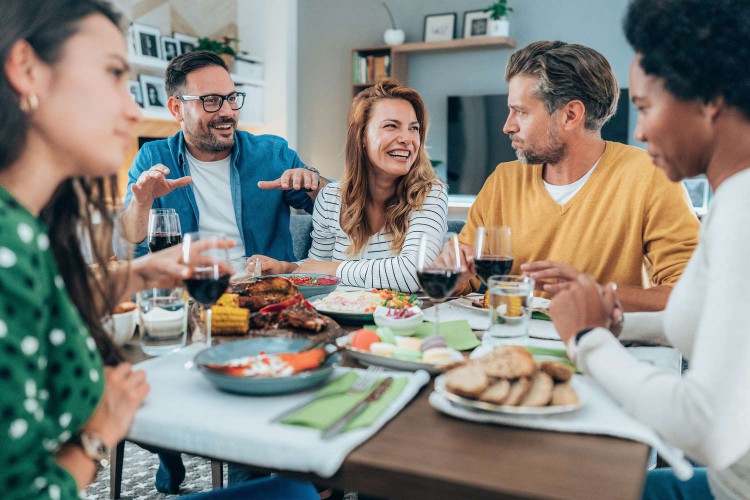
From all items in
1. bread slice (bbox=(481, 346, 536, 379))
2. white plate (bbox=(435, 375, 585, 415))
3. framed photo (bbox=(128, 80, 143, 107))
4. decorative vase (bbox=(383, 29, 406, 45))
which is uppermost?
decorative vase (bbox=(383, 29, 406, 45))

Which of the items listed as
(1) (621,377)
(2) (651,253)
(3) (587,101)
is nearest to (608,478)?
(1) (621,377)

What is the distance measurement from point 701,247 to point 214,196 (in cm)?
218

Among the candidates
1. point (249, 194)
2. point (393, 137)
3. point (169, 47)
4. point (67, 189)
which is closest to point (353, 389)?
point (67, 189)

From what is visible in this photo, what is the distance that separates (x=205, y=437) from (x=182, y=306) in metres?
0.41

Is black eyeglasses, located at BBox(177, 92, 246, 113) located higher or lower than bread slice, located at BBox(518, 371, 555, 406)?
higher

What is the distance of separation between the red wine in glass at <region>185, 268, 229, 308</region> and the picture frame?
532 cm

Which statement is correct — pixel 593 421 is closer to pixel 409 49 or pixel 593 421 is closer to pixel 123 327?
pixel 123 327

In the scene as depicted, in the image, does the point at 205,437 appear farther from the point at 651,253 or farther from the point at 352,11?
the point at 352,11

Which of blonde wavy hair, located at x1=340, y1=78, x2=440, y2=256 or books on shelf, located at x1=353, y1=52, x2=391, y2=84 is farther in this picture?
books on shelf, located at x1=353, y1=52, x2=391, y2=84

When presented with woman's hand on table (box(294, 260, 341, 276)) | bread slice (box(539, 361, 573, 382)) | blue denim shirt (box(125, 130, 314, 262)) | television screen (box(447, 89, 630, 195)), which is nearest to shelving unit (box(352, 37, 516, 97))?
television screen (box(447, 89, 630, 195))

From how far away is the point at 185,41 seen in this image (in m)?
5.28

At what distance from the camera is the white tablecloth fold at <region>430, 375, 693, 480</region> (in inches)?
31.6

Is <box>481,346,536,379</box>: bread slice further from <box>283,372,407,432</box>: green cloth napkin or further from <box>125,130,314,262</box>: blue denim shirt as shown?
<box>125,130,314,262</box>: blue denim shirt

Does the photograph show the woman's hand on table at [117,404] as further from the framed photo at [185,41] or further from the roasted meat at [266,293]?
the framed photo at [185,41]
